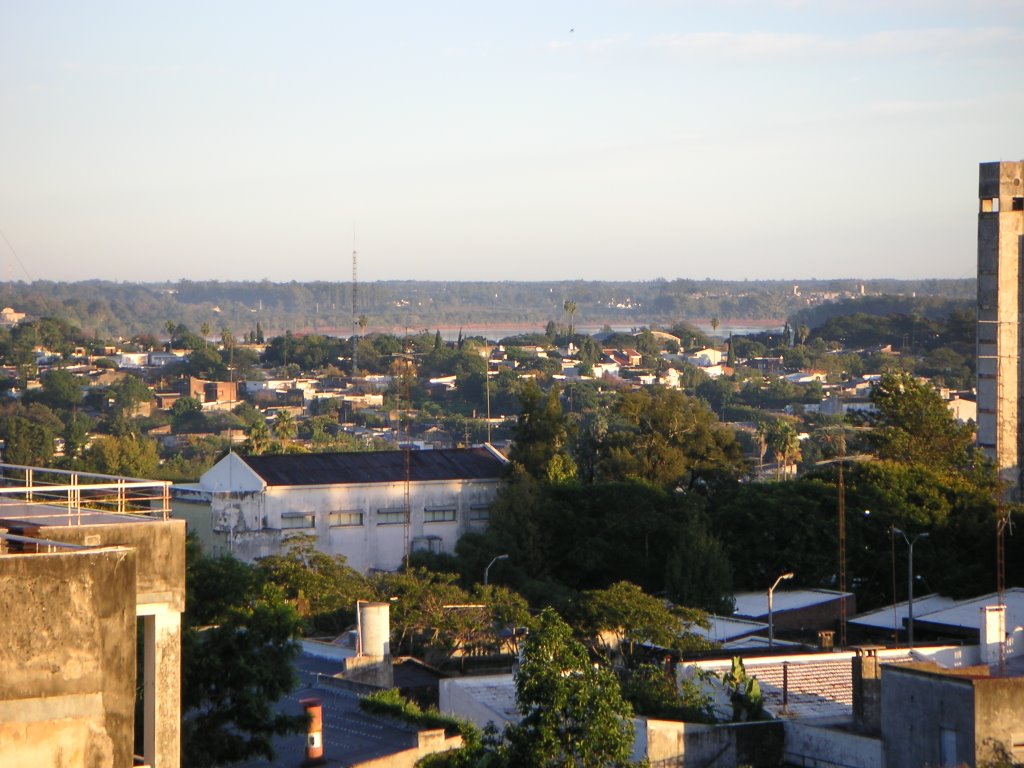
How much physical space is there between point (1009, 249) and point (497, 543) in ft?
67.5

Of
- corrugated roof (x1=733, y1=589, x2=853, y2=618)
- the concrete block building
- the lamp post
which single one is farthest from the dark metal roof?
the concrete block building

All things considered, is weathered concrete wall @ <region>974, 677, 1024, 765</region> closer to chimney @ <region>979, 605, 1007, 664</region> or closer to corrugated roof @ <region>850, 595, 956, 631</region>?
chimney @ <region>979, 605, 1007, 664</region>

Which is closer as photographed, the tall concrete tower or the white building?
the white building

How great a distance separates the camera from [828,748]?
62.6 ft

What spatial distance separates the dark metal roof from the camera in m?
42.9

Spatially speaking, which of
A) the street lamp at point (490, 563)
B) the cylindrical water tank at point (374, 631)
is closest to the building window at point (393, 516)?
the street lamp at point (490, 563)

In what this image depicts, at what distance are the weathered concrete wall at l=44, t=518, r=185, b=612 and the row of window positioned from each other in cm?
2994

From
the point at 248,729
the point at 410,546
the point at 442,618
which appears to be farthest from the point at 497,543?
the point at 248,729

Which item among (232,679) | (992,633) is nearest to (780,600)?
(992,633)

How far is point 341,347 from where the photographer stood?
15762cm

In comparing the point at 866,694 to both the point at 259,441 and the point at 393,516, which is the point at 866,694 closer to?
the point at 393,516

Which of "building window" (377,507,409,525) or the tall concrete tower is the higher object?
the tall concrete tower

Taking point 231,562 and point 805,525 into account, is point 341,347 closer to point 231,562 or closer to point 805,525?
point 805,525

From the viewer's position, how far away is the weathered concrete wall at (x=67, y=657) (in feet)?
34.3
